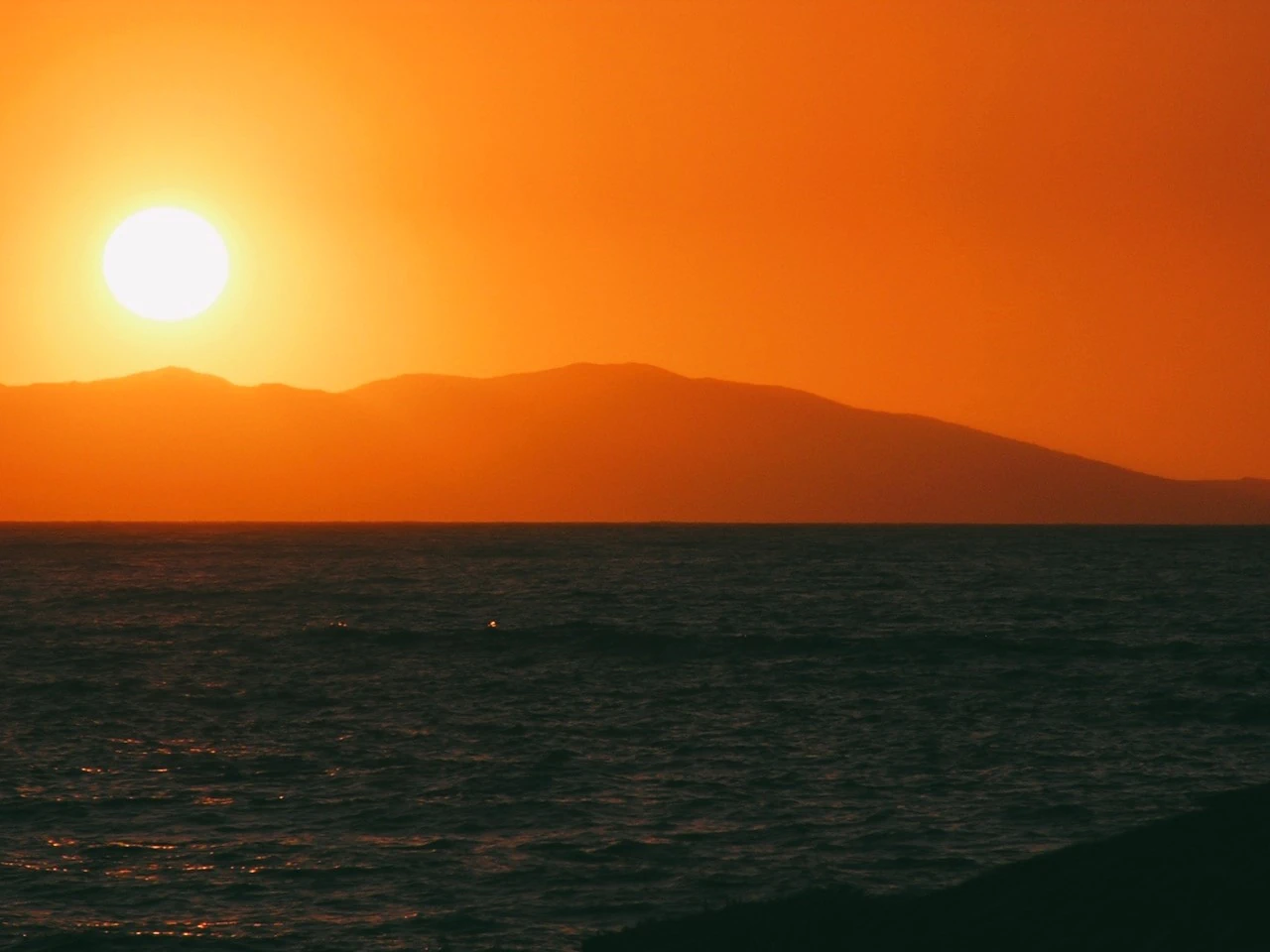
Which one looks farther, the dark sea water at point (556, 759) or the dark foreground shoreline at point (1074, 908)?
the dark sea water at point (556, 759)

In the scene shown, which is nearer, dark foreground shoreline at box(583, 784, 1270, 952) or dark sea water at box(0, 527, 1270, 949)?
dark foreground shoreline at box(583, 784, 1270, 952)

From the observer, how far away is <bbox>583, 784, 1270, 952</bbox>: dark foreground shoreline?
14734mm

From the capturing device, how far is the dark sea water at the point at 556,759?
78.5 ft

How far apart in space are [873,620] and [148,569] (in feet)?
299

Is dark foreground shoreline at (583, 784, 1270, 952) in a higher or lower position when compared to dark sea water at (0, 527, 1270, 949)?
higher

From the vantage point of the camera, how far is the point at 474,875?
24703 millimetres

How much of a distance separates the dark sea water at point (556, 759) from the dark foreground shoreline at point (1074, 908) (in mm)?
4660

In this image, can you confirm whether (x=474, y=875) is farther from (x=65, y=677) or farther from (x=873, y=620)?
(x=873, y=620)

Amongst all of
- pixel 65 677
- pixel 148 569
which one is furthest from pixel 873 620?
pixel 148 569

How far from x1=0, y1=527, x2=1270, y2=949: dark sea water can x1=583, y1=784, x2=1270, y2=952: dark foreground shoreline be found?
4.66m

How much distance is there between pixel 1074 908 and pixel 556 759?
20.8 meters

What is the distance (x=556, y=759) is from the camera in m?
35.5

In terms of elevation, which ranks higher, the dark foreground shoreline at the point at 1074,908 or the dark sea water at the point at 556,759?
the dark foreground shoreline at the point at 1074,908

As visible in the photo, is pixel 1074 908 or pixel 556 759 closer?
pixel 1074 908
